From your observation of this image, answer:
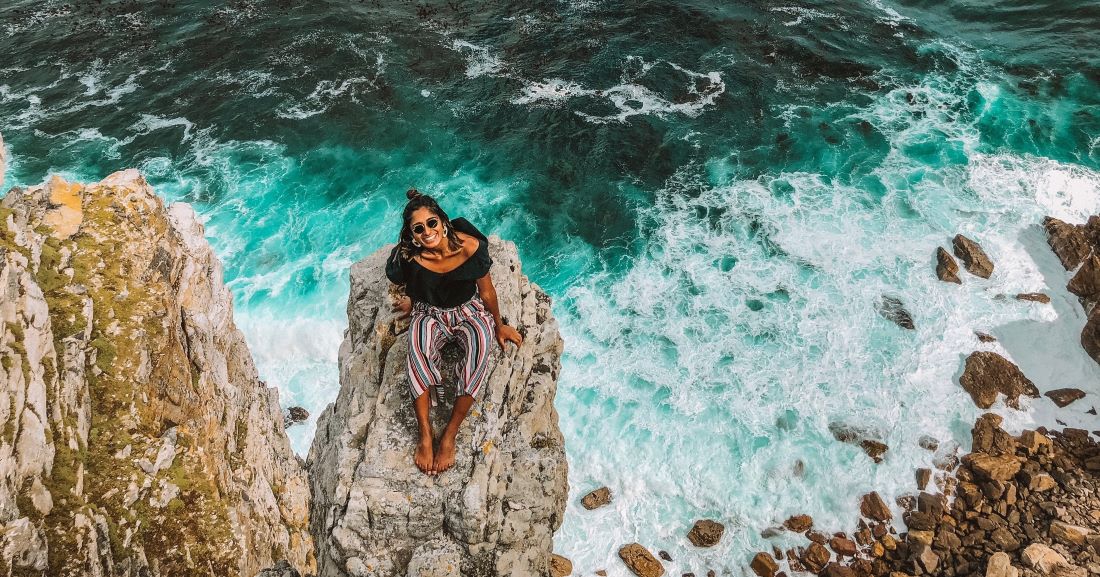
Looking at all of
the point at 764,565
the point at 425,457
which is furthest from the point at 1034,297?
the point at 425,457

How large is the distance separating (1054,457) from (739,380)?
7.09 meters

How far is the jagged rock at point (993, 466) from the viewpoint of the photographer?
42.3 ft

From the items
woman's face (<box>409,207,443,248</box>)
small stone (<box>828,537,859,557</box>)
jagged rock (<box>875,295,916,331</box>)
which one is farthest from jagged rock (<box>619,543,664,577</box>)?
jagged rock (<box>875,295,916,331</box>)

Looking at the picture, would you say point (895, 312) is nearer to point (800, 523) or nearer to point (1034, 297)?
point (1034, 297)

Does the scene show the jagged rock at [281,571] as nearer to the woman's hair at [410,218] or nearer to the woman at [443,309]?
the woman at [443,309]

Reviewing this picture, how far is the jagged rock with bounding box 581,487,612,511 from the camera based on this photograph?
13.4 m

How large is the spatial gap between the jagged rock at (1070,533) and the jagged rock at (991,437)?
2.13 meters

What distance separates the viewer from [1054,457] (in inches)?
524

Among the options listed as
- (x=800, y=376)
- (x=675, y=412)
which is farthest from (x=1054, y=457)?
(x=675, y=412)

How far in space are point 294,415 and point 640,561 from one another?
9.48 m

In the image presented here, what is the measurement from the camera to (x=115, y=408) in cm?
589

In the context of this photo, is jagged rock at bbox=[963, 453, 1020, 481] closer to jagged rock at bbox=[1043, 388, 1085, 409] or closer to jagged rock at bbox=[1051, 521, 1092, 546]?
jagged rock at bbox=[1051, 521, 1092, 546]

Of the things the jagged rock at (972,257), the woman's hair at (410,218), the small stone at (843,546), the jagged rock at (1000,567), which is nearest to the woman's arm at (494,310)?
the woman's hair at (410,218)

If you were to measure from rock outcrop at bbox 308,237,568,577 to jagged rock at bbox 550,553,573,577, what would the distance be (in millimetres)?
2951
